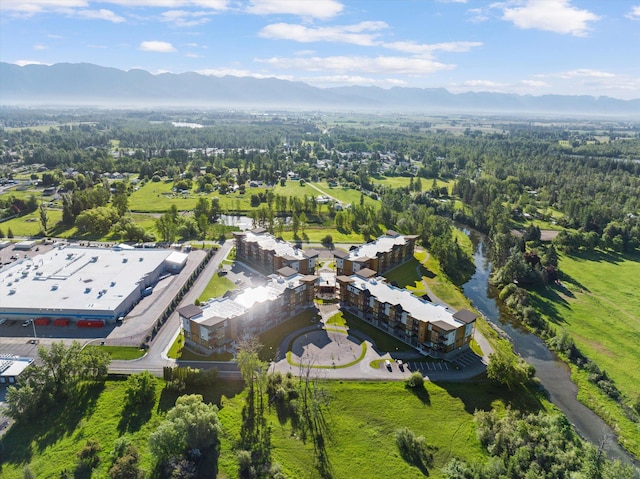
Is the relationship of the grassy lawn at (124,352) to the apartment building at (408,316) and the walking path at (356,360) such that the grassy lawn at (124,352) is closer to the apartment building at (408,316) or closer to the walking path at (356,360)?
the walking path at (356,360)

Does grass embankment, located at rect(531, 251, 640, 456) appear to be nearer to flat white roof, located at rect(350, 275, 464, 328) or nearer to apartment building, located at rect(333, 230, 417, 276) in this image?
flat white roof, located at rect(350, 275, 464, 328)

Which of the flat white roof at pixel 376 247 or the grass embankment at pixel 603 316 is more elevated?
the flat white roof at pixel 376 247

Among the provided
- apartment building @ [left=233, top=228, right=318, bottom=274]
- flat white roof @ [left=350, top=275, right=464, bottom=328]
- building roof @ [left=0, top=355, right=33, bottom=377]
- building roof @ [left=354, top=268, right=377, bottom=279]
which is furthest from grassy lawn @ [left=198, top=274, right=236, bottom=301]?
building roof @ [left=0, top=355, right=33, bottom=377]

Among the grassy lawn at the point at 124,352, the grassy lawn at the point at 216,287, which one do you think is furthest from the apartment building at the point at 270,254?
the grassy lawn at the point at 124,352

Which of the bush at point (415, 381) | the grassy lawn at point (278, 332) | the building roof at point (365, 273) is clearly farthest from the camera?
the building roof at point (365, 273)

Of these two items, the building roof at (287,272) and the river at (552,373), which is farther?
the building roof at (287,272)

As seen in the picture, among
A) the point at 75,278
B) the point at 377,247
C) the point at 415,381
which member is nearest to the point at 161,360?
the point at 75,278

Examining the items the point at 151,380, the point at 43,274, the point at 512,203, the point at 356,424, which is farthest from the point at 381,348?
the point at 512,203
